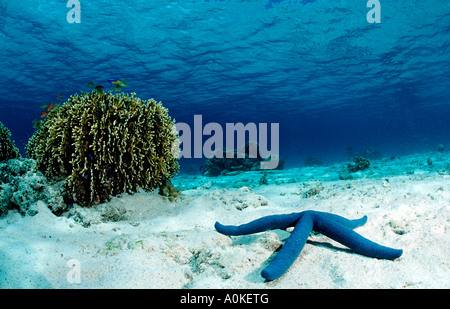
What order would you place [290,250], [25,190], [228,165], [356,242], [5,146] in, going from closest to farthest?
[290,250] < [356,242] < [25,190] < [5,146] < [228,165]

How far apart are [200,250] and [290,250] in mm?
1363

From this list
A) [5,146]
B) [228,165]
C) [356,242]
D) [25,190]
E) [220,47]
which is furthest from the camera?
[220,47]

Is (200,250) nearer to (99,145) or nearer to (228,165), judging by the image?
(99,145)

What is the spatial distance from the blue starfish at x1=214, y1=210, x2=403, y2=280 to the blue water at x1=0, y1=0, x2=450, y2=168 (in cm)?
1446

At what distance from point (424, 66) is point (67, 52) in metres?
37.9

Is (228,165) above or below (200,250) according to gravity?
above

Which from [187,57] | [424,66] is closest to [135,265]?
[187,57]

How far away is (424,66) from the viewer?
29.9m

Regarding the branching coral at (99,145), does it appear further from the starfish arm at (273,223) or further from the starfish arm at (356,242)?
the starfish arm at (356,242)

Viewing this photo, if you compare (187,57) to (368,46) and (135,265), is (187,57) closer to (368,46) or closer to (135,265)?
(368,46)

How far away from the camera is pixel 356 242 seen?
2.90m

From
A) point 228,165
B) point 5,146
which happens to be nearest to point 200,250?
point 5,146

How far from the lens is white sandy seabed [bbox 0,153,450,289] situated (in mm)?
2688

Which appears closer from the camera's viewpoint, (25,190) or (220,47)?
(25,190)
